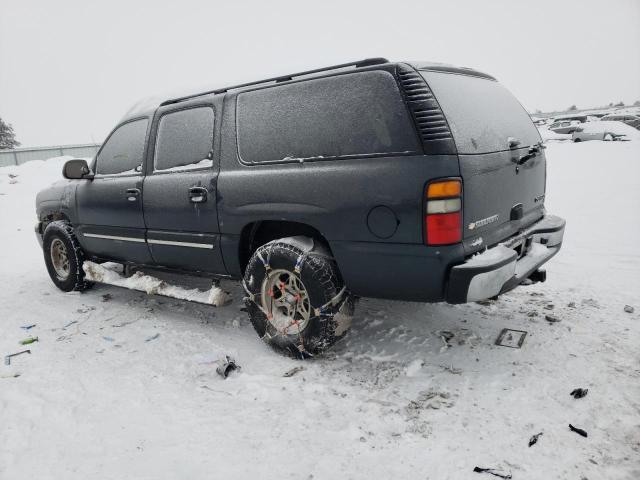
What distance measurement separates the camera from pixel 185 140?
3.74m

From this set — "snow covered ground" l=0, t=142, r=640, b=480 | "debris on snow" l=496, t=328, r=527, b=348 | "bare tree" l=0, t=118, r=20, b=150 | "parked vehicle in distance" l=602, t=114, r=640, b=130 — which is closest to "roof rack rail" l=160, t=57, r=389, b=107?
"snow covered ground" l=0, t=142, r=640, b=480

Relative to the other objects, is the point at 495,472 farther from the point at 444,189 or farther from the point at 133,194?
the point at 133,194

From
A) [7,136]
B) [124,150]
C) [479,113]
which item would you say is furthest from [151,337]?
[7,136]

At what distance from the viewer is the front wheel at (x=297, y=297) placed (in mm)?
2936

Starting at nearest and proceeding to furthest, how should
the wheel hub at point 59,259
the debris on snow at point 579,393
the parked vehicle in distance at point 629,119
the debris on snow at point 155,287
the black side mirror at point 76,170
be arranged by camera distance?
the debris on snow at point 579,393
the debris on snow at point 155,287
the black side mirror at point 76,170
the wheel hub at point 59,259
the parked vehicle in distance at point 629,119

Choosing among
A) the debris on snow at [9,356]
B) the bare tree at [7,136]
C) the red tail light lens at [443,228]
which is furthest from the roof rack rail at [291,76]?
the bare tree at [7,136]

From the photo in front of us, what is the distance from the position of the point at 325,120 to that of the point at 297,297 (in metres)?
1.26

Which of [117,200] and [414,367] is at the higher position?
[117,200]

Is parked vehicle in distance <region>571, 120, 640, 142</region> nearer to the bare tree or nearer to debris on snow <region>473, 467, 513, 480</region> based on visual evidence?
debris on snow <region>473, 467, 513, 480</region>

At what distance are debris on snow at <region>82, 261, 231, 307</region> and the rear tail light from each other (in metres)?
1.85

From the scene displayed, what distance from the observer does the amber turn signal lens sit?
2453mm

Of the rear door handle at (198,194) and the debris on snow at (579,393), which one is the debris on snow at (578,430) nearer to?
the debris on snow at (579,393)

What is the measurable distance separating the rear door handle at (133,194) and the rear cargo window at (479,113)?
272 cm

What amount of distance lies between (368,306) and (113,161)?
295 cm
